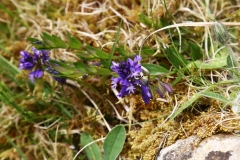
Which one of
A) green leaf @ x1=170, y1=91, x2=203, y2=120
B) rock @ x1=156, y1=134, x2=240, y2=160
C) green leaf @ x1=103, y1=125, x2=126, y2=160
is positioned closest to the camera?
rock @ x1=156, y1=134, x2=240, y2=160

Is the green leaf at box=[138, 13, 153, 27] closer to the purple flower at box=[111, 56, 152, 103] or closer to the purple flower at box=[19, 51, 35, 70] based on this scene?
the purple flower at box=[111, 56, 152, 103]

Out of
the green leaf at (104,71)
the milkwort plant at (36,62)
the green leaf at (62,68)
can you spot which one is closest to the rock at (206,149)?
the green leaf at (104,71)

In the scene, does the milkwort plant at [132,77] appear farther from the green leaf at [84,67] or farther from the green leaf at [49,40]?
the green leaf at [49,40]

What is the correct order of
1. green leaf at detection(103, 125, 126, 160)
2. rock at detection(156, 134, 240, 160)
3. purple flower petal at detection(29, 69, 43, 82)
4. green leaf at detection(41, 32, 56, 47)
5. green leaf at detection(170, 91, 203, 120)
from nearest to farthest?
rock at detection(156, 134, 240, 160) < green leaf at detection(170, 91, 203, 120) < green leaf at detection(103, 125, 126, 160) < green leaf at detection(41, 32, 56, 47) < purple flower petal at detection(29, 69, 43, 82)

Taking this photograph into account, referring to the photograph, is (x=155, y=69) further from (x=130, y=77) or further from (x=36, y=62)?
(x=36, y=62)

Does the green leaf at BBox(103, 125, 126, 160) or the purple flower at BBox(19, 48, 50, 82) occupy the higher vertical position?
the purple flower at BBox(19, 48, 50, 82)

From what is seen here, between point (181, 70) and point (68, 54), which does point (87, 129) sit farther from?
point (181, 70)

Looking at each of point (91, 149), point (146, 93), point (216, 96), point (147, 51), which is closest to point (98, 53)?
point (147, 51)

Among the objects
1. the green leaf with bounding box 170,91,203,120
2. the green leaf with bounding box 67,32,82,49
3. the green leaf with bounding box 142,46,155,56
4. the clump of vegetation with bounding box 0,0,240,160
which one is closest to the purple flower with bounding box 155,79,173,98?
the clump of vegetation with bounding box 0,0,240,160
